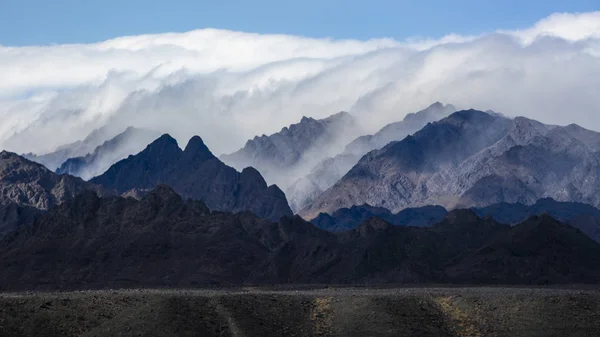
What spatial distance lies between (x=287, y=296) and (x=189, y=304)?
1519cm

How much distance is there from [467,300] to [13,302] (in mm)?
52429

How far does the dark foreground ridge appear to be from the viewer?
132750mm

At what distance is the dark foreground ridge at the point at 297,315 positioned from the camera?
13275 cm

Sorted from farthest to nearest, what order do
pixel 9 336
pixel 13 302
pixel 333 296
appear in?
pixel 333 296
pixel 13 302
pixel 9 336

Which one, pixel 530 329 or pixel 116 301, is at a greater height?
pixel 116 301

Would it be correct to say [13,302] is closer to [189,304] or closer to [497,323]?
[189,304]

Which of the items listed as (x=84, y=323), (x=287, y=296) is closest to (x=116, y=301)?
(x=84, y=323)

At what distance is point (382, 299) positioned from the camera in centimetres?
14425

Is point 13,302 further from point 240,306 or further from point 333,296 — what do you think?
point 333,296

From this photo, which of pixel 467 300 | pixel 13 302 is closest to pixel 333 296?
pixel 467 300

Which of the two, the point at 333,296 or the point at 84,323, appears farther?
the point at 333,296

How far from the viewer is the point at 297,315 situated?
14138 cm

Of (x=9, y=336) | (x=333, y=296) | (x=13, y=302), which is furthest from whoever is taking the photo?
(x=333, y=296)

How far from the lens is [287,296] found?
150125 mm
